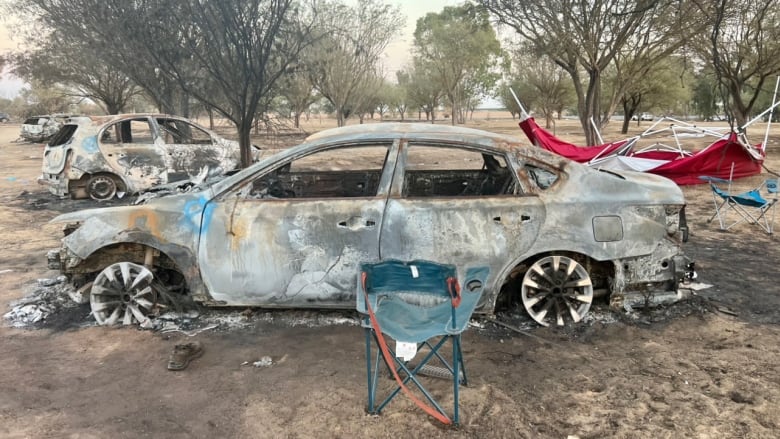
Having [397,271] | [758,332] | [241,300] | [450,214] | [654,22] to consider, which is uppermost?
[654,22]

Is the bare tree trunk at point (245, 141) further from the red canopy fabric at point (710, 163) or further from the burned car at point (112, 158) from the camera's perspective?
the red canopy fabric at point (710, 163)

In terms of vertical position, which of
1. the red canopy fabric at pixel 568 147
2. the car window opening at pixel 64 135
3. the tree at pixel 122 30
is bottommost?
the red canopy fabric at pixel 568 147

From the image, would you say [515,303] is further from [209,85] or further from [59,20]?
[59,20]

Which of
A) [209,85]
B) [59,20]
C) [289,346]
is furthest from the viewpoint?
[59,20]

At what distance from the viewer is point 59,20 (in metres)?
14.3

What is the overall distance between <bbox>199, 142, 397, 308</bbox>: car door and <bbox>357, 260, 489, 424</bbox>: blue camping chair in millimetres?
710

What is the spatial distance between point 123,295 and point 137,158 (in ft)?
20.1

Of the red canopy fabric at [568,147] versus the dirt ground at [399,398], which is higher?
the red canopy fabric at [568,147]

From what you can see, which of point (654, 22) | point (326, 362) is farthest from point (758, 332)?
point (654, 22)

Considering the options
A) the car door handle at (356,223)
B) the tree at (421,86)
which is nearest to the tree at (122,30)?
the car door handle at (356,223)

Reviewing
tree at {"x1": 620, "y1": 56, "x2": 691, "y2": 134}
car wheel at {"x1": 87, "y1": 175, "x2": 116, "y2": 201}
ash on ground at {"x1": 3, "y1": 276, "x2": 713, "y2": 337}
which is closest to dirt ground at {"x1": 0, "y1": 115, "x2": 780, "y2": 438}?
ash on ground at {"x1": 3, "y1": 276, "x2": 713, "y2": 337}

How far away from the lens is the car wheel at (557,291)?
12.1ft

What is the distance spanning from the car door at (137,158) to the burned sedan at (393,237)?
5.78 m

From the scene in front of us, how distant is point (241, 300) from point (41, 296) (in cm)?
220
